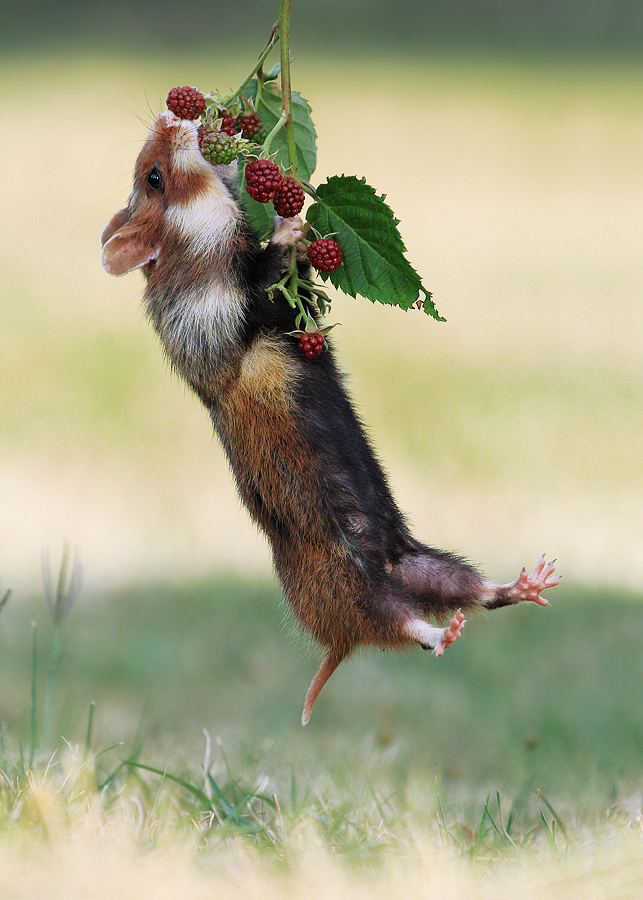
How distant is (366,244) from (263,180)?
24 centimetres

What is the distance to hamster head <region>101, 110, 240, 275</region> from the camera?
246 cm

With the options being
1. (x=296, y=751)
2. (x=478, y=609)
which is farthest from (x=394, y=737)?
(x=478, y=609)

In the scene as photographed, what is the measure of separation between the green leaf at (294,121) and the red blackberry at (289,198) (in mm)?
202

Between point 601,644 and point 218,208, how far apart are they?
311cm

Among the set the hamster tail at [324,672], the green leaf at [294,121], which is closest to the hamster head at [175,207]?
the green leaf at [294,121]

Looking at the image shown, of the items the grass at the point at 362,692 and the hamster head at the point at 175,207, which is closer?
the hamster head at the point at 175,207

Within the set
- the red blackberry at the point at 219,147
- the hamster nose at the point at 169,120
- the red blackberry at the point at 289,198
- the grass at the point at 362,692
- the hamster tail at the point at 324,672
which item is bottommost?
the grass at the point at 362,692

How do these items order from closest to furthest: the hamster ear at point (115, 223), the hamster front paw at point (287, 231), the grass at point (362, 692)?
the hamster front paw at point (287, 231) < the hamster ear at point (115, 223) < the grass at point (362, 692)

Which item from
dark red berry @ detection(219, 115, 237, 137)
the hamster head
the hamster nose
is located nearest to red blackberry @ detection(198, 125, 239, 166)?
dark red berry @ detection(219, 115, 237, 137)

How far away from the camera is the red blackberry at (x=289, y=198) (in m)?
1.97

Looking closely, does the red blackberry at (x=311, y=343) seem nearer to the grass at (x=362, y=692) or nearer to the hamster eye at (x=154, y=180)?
the hamster eye at (x=154, y=180)

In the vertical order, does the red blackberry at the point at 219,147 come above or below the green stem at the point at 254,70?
below

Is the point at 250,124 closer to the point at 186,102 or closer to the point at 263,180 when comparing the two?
the point at 186,102

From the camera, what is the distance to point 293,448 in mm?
2156
